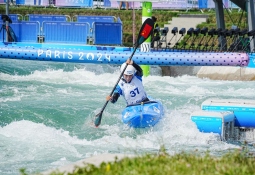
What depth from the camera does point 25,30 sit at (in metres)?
26.0

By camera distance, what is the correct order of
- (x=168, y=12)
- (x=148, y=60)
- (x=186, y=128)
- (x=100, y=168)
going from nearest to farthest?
(x=100, y=168), (x=186, y=128), (x=148, y=60), (x=168, y=12)

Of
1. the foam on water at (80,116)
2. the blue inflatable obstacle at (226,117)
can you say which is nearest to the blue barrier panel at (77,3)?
the foam on water at (80,116)

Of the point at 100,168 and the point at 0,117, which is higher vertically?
the point at 100,168

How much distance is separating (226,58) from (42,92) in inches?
210

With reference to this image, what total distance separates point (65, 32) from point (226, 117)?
14399mm

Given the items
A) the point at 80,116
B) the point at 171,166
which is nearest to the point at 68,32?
the point at 80,116

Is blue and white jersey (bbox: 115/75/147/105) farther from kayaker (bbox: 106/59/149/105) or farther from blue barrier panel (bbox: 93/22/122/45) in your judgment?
blue barrier panel (bbox: 93/22/122/45)

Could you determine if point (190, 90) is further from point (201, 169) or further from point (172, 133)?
point (201, 169)

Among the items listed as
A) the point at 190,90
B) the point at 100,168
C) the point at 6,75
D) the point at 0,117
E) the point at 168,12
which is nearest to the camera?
the point at 100,168

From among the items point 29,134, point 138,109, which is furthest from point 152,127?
point 29,134

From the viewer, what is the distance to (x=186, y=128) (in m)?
12.2

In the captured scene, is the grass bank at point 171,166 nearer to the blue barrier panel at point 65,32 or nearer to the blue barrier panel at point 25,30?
the blue barrier panel at point 65,32

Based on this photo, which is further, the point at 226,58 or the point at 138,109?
the point at 226,58

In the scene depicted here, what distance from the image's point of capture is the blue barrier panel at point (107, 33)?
2581cm
